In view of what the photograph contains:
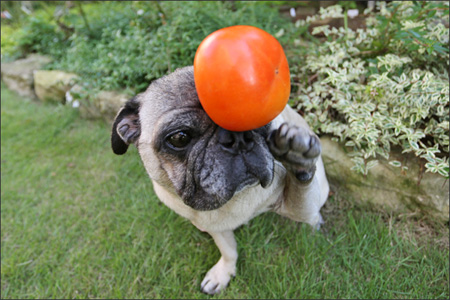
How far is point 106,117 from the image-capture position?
4.42 metres

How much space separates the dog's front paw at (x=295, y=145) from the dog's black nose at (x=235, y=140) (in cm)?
13

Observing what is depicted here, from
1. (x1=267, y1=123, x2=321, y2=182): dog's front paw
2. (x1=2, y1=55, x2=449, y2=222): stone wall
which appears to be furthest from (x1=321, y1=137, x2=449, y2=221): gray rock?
(x1=267, y1=123, x2=321, y2=182): dog's front paw

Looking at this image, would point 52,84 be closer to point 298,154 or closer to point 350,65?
point 350,65

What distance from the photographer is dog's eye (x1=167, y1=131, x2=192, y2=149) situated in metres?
1.52

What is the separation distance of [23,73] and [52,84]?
1.24 meters

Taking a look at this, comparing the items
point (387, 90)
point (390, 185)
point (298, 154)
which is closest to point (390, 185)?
point (390, 185)

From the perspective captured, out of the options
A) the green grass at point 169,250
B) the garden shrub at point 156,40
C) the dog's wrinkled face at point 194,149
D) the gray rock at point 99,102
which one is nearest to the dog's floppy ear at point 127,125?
the dog's wrinkled face at point 194,149

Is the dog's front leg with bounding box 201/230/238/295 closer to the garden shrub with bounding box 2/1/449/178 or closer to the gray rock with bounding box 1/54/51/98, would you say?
the garden shrub with bounding box 2/1/449/178

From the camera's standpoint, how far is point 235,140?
1.36 metres

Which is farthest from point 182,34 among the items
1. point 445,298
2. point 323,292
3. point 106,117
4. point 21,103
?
point 21,103

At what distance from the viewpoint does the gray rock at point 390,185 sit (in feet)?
7.41

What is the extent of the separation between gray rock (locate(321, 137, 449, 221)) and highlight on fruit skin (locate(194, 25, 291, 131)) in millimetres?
1761

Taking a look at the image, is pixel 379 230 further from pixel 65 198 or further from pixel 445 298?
pixel 65 198

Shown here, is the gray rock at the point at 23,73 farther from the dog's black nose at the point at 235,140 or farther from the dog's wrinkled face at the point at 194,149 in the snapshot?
the dog's black nose at the point at 235,140
